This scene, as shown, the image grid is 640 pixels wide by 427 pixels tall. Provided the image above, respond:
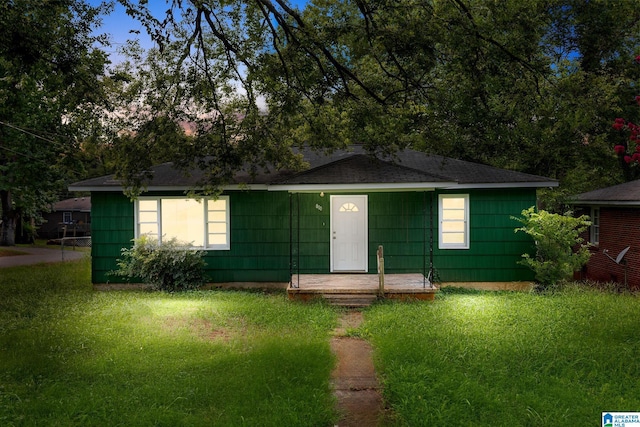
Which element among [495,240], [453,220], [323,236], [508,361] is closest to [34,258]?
[323,236]

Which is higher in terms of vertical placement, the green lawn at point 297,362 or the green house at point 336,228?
the green house at point 336,228

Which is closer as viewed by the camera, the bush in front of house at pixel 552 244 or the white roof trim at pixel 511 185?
the bush in front of house at pixel 552 244

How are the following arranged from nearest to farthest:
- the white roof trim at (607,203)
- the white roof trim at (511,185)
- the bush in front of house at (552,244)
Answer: the bush in front of house at (552,244) → the white roof trim at (511,185) → the white roof trim at (607,203)

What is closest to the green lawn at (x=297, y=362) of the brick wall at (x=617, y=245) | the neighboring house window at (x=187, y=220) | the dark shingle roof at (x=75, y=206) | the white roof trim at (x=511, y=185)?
the neighboring house window at (x=187, y=220)

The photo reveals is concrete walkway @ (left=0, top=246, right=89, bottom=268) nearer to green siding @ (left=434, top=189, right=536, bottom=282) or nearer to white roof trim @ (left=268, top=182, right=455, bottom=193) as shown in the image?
white roof trim @ (left=268, top=182, right=455, bottom=193)

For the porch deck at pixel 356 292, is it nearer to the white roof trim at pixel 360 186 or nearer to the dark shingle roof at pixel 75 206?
the white roof trim at pixel 360 186

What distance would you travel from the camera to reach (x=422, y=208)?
12430mm

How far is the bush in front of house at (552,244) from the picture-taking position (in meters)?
11.4

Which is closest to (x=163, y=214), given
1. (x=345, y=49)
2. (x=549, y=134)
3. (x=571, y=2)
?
(x=345, y=49)

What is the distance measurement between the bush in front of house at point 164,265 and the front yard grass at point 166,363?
1336 mm

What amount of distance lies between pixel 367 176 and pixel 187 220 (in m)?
4.92

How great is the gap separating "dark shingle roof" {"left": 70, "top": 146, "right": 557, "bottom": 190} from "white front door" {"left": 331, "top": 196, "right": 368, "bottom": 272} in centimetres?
110

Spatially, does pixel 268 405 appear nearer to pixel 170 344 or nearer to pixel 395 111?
pixel 170 344

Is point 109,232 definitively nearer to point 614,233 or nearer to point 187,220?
point 187,220
